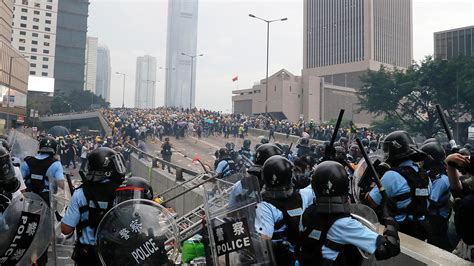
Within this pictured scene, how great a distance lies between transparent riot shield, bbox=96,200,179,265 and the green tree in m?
31.3

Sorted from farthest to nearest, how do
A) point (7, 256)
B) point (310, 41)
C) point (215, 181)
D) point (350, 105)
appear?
point (310, 41) < point (350, 105) < point (215, 181) < point (7, 256)

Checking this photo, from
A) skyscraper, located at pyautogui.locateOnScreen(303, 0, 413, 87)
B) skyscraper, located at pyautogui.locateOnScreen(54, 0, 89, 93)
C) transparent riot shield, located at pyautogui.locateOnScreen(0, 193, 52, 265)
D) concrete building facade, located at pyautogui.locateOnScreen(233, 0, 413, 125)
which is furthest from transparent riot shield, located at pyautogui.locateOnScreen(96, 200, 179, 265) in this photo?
skyscraper, located at pyautogui.locateOnScreen(54, 0, 89, 93)

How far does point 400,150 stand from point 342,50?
328 ft

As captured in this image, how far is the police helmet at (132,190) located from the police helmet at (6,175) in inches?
35.3

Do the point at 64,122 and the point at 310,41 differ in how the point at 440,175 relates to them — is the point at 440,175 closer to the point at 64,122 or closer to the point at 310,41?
the point at 64,122

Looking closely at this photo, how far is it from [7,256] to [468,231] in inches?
139

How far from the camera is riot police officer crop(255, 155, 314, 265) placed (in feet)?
12.1

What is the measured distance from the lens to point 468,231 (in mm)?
3154

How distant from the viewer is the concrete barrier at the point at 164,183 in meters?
9.32

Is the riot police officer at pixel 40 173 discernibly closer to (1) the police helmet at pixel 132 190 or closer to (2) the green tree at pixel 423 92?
(1) the police helmet at pixel 132 190

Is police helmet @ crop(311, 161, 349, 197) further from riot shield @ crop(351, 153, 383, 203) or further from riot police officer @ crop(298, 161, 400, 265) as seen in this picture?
riot shield @ crop(351, 153, 383, 203)

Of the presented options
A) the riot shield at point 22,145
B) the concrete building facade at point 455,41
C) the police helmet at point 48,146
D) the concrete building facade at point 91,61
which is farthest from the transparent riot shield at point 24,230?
the concrete building facade at point 91,61

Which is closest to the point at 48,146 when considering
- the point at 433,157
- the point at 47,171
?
the point at 47,171

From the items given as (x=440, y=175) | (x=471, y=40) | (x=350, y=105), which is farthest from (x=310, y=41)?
(x=440, y=175)
